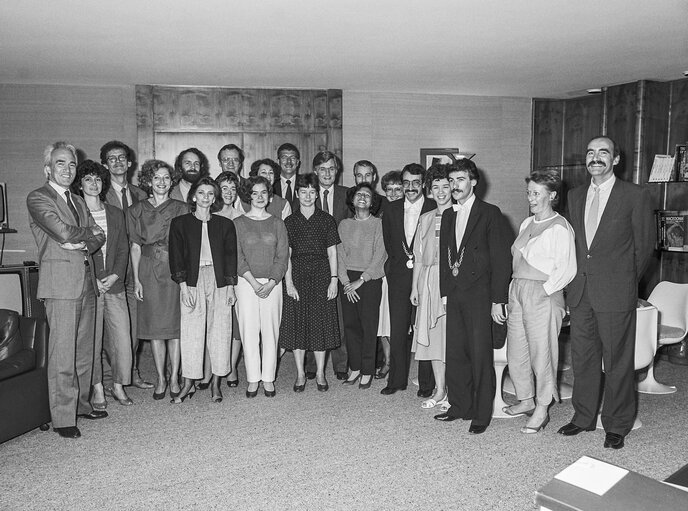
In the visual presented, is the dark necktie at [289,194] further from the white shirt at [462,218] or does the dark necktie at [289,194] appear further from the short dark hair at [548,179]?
the short dark hair at [548,179]

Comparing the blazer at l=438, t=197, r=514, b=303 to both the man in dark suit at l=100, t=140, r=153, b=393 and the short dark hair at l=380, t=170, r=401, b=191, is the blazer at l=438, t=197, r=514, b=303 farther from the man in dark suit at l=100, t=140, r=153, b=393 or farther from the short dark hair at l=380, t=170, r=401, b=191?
the man in dark suit at l=100, t=140, r=153, b=393

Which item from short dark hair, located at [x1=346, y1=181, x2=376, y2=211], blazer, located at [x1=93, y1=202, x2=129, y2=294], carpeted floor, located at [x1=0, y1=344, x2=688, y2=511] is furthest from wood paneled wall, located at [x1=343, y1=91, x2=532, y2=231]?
carpeted floor, located at [x1=0, y1=344, x2=688, y2=511]

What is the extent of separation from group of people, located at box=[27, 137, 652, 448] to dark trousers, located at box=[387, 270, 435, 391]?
0.04 ft

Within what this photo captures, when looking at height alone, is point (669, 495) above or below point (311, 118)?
below

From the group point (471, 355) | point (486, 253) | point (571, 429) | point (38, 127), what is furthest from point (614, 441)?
point (38, 127)

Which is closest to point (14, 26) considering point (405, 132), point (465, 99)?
point (405, 132)

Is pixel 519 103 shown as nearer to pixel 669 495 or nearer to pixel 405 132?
pixel 405 132

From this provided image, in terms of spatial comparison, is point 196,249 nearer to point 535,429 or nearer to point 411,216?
point 411,216

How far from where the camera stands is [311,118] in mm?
7414

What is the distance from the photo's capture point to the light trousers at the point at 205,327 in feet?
14.8

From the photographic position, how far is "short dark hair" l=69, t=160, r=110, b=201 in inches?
168

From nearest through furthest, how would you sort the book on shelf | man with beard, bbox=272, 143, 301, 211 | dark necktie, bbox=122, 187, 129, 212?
dark necktie, bbox=122, 187, 129, 212
man with beard, bbox=272, 143, 301, 211
the book on shelf

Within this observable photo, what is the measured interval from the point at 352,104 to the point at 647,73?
3.30 meters

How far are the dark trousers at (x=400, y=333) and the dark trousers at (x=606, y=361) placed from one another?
3.89 feet
